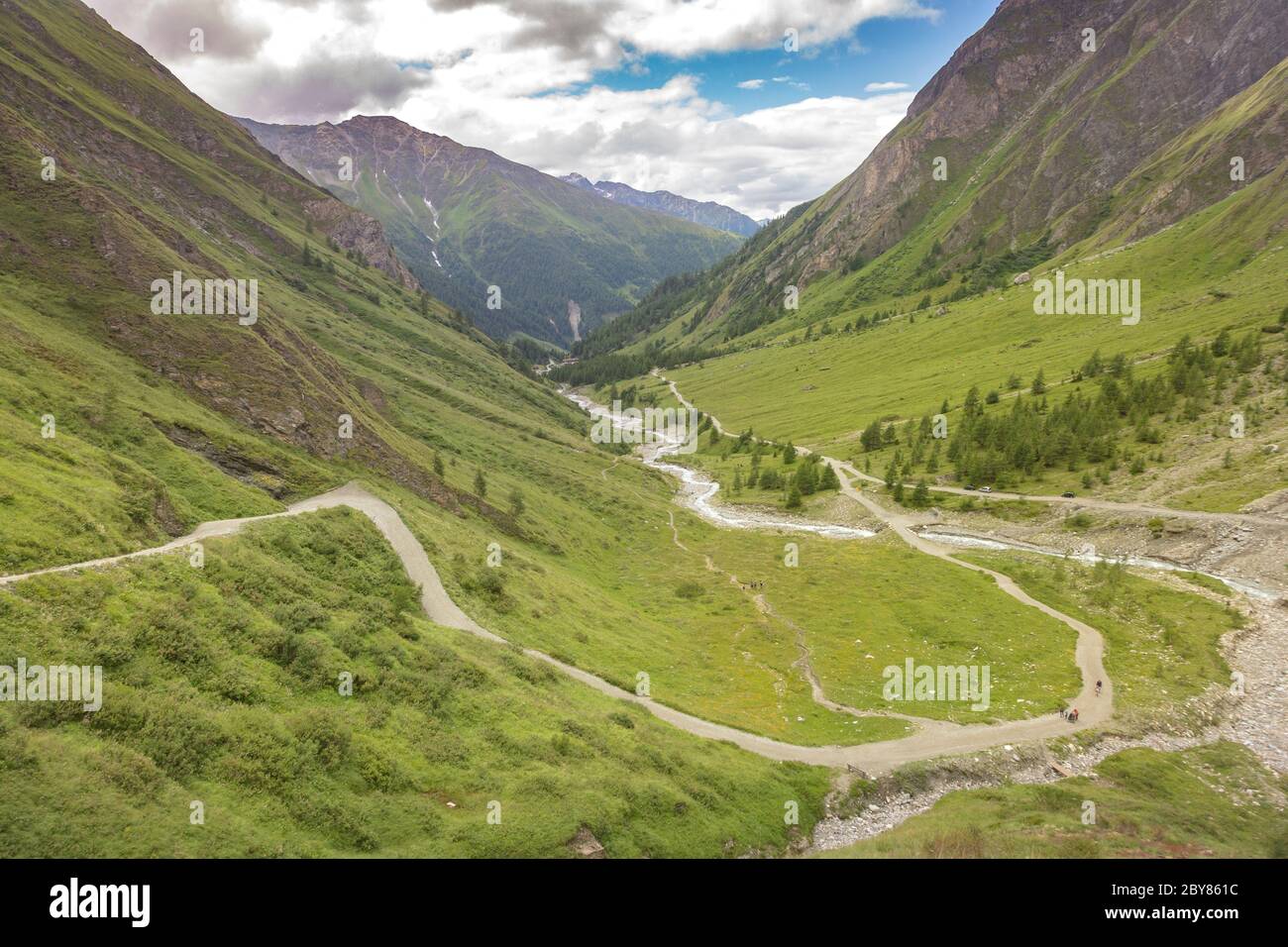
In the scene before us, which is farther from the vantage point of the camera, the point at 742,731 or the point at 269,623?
the point at 742,731

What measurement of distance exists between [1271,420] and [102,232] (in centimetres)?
16588

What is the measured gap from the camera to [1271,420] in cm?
10025

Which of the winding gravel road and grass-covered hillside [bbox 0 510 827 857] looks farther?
the winding gravel road

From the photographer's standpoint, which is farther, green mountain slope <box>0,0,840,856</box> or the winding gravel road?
the winding gravel road

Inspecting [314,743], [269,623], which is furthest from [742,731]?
[269,623]

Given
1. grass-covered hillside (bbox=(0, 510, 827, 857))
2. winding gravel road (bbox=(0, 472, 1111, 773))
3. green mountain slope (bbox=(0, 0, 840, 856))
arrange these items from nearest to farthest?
grass-covered hillside (bbox=(0, 510, 827, 857)), green mountain slope (bbox=(0, 0, 840, 856)), winding gravel road (bbox=(0, 472, 1111, 773))

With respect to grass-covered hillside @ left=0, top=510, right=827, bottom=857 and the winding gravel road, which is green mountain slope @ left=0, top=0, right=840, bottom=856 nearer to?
grass-covered hillside @ left=0, top=510, right=827, bottom=857

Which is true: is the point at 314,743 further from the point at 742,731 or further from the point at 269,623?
the point at 742,731

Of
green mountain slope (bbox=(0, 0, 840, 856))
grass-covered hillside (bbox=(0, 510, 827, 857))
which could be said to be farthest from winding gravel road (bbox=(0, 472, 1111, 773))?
grass-covered hillside (bbox=(0, 510, 827, 857))

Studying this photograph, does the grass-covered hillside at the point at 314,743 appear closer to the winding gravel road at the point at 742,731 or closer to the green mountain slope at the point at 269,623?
the green mountain slope at the point at 269,623

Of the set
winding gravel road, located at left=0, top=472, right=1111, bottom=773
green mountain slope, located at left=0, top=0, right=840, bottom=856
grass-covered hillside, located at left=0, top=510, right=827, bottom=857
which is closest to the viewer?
grass-covered hillside, located at left=0, top=510, right=827, bottom=857

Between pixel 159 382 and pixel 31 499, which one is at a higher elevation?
pixel 159 382
